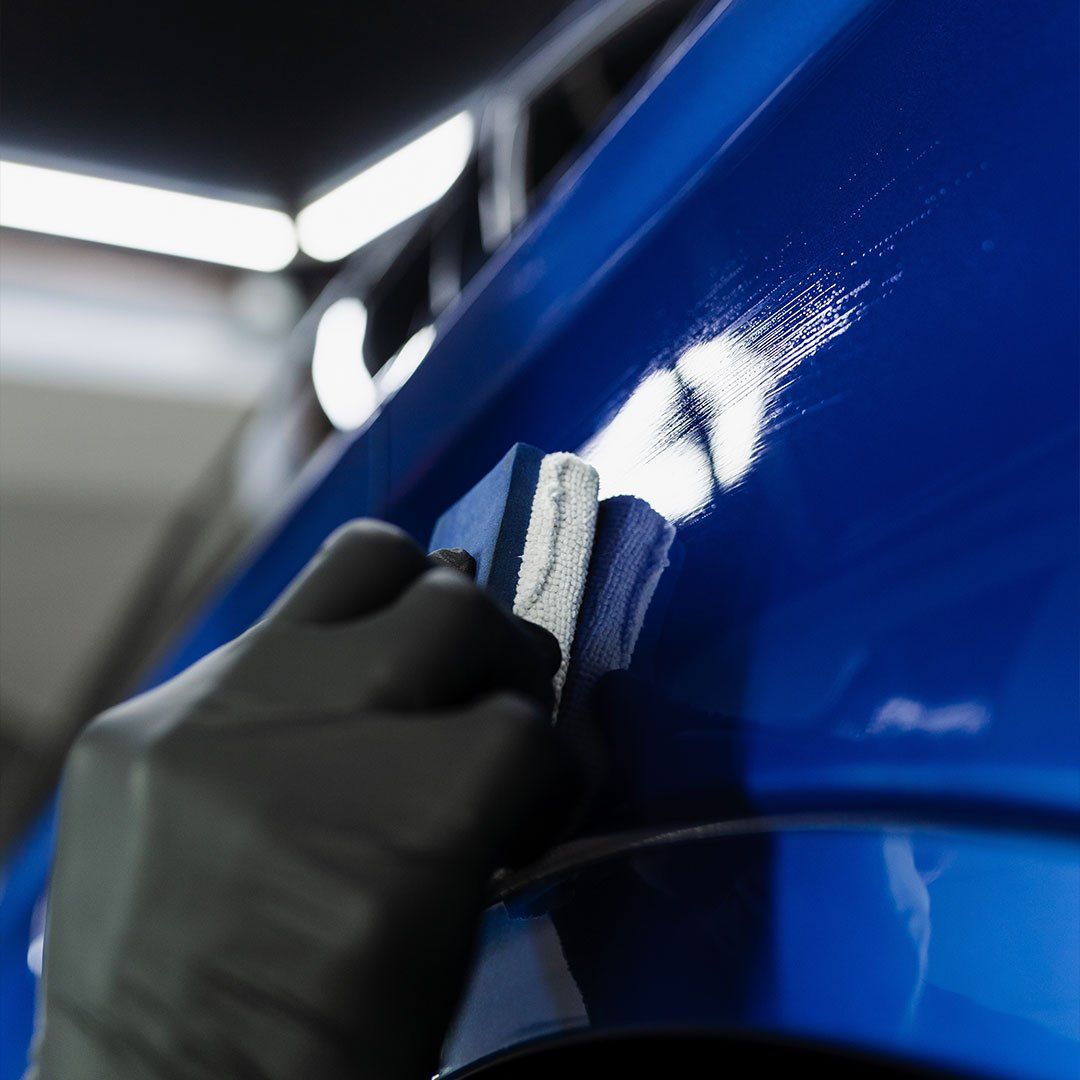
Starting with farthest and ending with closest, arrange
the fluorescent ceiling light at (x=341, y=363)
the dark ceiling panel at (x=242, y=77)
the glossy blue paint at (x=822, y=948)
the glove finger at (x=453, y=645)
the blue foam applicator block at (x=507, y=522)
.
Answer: the dark ceiling panel at (x=242, y=77) → the fluorescent ceiling light at (x=341, y=363) → the blue foam applicator block at (x=507, y=522) → the glove finger at (x=453, y=645) → the glossy blue paint at (x=822, y=948)

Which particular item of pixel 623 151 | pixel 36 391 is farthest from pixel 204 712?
pixel 36 391

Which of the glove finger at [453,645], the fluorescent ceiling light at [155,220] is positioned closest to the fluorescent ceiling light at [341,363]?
the glove finger at [453,645]

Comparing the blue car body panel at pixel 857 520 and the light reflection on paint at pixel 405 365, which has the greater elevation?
the light reflection on paint at pixel 405 365

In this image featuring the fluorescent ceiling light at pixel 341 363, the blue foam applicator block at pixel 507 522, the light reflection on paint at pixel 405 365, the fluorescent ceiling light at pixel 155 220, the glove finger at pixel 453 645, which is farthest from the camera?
the fluorescent ceiling light at pixel 155 220

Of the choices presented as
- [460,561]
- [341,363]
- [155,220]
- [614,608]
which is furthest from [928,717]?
[155,220]

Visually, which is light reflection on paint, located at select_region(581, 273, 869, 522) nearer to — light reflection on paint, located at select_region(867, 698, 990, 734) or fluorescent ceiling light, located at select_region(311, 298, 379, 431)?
light reflection on paint, located at select_region(867, 698, 990, 734)

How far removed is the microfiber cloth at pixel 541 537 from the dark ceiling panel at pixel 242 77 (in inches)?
80.4

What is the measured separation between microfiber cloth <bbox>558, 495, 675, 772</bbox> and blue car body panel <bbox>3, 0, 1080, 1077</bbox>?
0.01 m

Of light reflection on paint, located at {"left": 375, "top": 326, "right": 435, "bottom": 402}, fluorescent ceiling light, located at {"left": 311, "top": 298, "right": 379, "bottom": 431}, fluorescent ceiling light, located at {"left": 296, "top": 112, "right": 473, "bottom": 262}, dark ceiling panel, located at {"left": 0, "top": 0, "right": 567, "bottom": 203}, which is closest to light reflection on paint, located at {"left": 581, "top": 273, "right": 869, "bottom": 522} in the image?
light reflection on paint, located at {"left": 375, "top": 326, "right": 435, "bottom": 402}

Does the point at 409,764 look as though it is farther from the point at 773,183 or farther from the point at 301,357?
the point at 301,357

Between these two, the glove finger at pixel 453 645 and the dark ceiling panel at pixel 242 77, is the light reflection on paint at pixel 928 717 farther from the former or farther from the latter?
the dark ceiling panel at pixel 242 77

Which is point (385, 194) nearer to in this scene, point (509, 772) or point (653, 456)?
point (653, 456)

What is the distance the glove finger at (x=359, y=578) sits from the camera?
0.51 metres

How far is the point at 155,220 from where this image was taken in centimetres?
310
